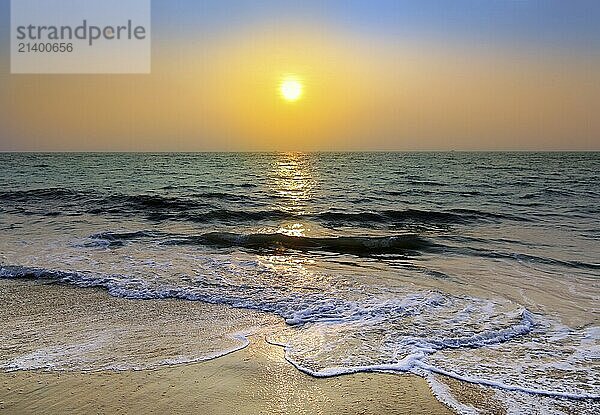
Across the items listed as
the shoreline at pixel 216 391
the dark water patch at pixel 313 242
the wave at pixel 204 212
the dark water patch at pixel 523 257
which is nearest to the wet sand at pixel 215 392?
the shoreline at pixel 216 391

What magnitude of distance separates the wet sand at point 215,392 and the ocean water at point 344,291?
23 centimetres

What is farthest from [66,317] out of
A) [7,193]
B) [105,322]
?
[7,193]

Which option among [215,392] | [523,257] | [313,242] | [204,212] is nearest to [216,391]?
[215,392]

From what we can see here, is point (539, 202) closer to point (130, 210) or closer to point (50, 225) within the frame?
point (130, 210)

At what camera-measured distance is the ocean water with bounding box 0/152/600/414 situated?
489 cm

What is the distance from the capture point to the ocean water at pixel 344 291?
4.89 meters

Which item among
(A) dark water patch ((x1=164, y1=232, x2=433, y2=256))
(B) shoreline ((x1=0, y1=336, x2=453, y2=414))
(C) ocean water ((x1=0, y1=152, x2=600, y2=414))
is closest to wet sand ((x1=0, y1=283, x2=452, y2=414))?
(B) shoreline ((x1=0, y1=336, x2=453, y2=414))

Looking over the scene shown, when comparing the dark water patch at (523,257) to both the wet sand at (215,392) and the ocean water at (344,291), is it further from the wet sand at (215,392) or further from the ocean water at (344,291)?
the wet sand at (215,392)

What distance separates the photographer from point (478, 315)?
655 centimetres

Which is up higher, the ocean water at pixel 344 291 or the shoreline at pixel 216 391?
the shoreline at pixel 216 391

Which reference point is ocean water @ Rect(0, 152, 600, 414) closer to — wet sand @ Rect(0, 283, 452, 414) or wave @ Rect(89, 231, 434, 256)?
wave @ Rect(89, 231, 434, 256)

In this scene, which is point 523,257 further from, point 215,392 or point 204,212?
point 204,212

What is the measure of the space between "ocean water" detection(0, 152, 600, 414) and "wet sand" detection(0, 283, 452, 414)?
228 millimetres

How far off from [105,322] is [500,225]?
13.3 meters
